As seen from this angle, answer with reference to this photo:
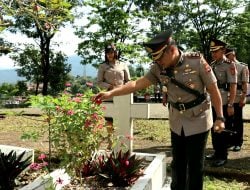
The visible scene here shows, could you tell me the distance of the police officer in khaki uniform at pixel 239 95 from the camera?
23.3 ft

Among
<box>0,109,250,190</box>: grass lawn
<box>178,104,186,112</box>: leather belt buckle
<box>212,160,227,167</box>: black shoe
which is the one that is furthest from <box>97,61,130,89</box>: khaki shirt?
<box>178,104,186,112</box>: leather belt buckle

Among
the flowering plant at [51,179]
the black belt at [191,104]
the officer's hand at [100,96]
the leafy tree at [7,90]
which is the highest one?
the leafy tree at [7,90]

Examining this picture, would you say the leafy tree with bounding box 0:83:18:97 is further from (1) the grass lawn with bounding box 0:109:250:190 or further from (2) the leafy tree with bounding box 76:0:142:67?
(2) the leafy tree with bounding box 76:0:142:67

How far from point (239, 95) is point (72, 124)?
4.32m

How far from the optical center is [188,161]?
3.99m

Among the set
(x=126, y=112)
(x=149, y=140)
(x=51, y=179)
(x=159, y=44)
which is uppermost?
(x=159, y=44)

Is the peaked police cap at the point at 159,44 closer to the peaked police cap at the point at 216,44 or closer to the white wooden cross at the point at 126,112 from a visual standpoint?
the white wooden cross at the point at 126,112

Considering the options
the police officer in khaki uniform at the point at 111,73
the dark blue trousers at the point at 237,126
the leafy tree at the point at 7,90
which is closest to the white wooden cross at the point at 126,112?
the police officer in khaki uniform at the point at 111,73

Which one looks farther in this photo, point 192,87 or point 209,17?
point 209,17

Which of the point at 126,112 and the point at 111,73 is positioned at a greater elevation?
the point at 111,73

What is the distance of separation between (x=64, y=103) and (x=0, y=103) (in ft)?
1.96

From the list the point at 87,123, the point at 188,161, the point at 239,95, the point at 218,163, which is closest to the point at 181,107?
the point at 188,161

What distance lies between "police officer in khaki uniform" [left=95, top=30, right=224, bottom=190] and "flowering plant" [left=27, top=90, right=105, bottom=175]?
228mm

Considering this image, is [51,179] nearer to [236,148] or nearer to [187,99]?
[187,99]
